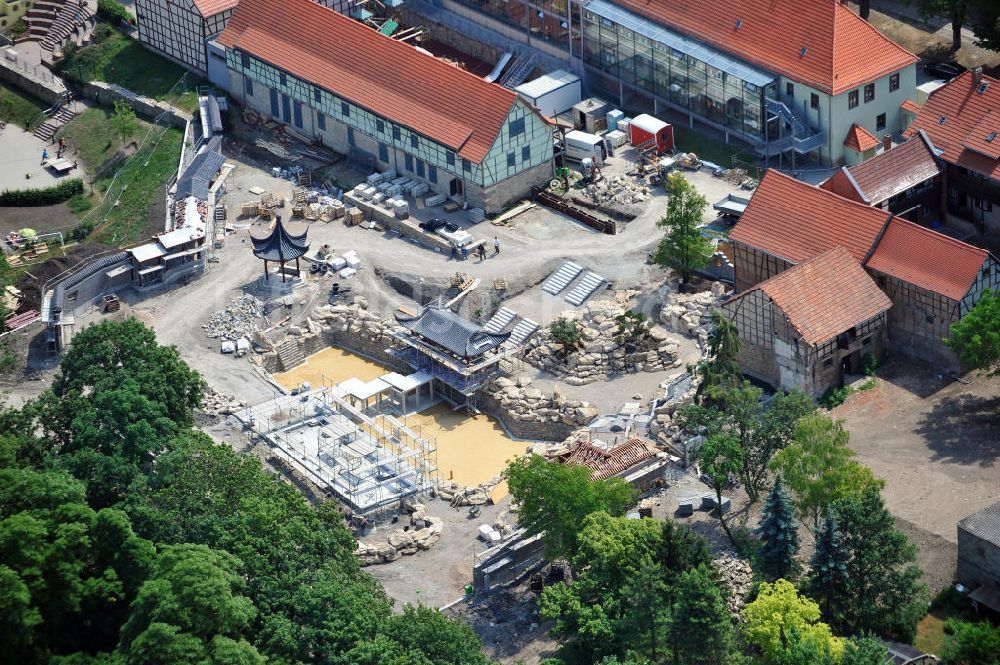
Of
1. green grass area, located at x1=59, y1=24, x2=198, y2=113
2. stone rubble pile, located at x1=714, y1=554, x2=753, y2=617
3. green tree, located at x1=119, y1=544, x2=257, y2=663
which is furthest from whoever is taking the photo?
green grass area, located at x1=59, y1=24, x2=198, y2=113

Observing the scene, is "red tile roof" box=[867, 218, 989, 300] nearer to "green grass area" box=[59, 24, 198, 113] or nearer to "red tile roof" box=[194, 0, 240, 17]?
"red tile roof" box=[194, 0, 240, 17]

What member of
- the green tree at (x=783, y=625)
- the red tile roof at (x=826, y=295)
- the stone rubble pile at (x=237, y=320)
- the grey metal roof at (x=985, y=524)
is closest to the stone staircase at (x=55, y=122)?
the stone rubble pile at (x=237, y=320)

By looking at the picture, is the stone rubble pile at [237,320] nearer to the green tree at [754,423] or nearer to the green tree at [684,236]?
the green tree at [684,236]

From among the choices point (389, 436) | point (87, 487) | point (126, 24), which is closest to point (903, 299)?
point (389, 436)

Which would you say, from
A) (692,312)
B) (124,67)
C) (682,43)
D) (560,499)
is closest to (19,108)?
(124,67)

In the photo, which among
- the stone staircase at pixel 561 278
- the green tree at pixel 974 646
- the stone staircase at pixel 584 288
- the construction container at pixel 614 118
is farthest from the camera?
the construction container at pixel 614 118

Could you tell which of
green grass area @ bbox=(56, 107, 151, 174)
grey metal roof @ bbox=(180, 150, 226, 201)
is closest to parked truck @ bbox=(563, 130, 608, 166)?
grey metal roof @ bbox=(180, 150, 226, 201)
